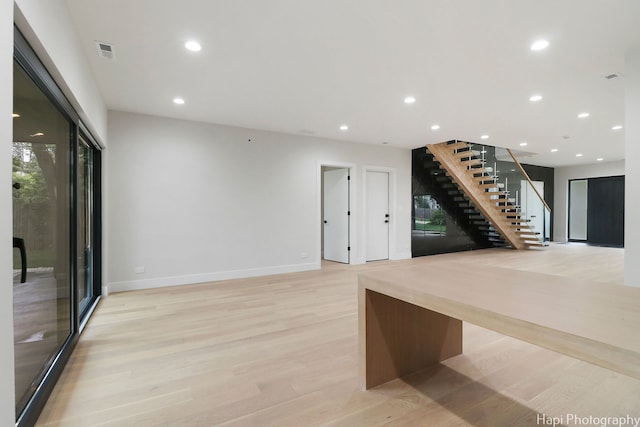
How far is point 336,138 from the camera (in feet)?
20.4

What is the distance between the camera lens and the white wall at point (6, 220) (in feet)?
3.82

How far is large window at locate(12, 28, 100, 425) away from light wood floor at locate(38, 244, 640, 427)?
0.69ft

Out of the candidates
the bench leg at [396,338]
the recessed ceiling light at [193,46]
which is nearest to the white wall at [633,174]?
the bench leg at [396,338]

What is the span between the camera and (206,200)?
16.5ft

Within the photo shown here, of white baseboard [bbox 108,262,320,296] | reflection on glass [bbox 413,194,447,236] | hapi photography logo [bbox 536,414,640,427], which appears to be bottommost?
hapi photography logo [bbox 536,414,640,427]

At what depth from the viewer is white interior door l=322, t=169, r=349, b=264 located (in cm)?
666

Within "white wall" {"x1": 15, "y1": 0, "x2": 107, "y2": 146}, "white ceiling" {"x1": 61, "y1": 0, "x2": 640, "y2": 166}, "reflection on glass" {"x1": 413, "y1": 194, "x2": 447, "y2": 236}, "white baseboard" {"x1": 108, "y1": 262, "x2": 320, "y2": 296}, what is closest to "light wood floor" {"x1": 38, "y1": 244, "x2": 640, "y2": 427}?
"white baseboard" {"x1": 108, "y1": 262, "x2": 320, "y2": 296}

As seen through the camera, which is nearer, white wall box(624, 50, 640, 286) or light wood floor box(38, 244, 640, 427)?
light wood floor box(38, 244, 640, 427)

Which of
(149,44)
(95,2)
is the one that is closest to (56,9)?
(95,2)

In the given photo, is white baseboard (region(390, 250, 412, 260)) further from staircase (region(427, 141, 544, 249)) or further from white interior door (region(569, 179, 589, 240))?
white interior door (region(569, 179, 589, 240))

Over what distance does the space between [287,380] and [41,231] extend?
6.39 feet

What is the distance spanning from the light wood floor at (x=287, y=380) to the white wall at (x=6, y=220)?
692 mm

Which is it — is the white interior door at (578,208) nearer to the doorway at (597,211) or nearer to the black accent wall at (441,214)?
the doorway at (597,211)

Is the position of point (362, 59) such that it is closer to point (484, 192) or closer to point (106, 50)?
point (106, 50)
